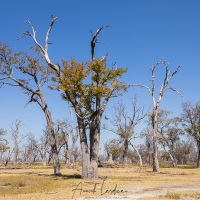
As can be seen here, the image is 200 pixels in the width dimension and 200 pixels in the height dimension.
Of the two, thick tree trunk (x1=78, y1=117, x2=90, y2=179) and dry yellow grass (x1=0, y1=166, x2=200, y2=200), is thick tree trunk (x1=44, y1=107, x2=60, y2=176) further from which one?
dry yellow grass (x1=0, y1=166, x2=200, y2=200)

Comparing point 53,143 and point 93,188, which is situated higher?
point 53,143

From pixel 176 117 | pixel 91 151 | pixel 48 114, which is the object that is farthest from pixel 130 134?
pixel 91 151

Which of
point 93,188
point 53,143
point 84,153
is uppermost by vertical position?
point 53,143

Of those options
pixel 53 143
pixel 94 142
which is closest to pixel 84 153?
pixel 94 142

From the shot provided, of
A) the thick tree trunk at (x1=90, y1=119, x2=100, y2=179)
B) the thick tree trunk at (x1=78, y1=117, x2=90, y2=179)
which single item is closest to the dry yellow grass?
the thick tree trunk at (x1=78, y1=117, x2=90, y2=179)

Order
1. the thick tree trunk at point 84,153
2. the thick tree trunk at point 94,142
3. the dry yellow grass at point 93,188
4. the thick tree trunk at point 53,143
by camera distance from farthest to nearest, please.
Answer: the thick tree trunk at point 53,143 < the thick tree trunk at point 94,142 < the thick tree trunk at point 84,153 < the dry yellow grass at point 93,188

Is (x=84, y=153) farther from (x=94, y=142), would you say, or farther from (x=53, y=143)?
(x=53, y=143)

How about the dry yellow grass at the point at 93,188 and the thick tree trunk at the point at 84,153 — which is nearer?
the dry yellow grass at the point at 93,188

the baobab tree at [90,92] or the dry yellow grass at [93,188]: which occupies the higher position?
the baobab tree at [90,92]

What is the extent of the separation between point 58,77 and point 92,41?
4.38 metres

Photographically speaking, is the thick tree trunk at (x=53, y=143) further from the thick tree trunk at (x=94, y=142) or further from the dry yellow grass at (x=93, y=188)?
the dry yellow grass at (x=93, y=188)

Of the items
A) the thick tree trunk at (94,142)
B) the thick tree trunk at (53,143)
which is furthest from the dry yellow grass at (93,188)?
the thick tree trunk at (53,143)

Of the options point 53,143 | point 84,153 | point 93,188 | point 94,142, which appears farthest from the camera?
point 53,143

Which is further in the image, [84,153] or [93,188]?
[84,153]
